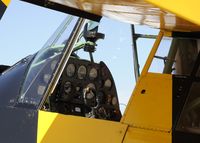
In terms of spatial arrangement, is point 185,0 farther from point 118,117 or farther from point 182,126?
point 118,117

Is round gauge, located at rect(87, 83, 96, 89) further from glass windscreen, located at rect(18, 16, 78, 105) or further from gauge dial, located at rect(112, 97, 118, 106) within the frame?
glass windscreen, located at rect(18, 16, 78, 105)

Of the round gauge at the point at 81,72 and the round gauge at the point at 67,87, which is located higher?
the round gauge at the point at 81,72

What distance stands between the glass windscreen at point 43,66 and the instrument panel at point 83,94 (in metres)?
0.33

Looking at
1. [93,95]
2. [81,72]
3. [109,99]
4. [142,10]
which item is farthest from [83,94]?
[142,10]

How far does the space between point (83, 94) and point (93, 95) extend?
0.11 metres

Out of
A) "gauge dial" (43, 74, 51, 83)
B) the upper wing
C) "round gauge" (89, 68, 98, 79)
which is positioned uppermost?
the upper wing

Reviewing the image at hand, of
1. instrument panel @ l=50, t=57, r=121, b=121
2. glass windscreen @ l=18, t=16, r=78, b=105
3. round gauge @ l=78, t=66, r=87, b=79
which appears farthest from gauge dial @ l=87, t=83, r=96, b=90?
glass windscreen @ l=18, t=16, r=78, b=105

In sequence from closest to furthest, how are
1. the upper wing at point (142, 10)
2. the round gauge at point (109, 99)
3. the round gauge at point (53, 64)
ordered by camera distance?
the upper wing at point (142, 10) → the round gauge at point (53, 64) → the round gauge at point (109, 99)

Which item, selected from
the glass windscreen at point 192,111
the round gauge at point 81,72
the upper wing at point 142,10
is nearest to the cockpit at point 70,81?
the round gauge at point 81,72

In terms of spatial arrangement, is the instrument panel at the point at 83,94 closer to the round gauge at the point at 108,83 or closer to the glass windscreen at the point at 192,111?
the round gauge at the point at 108,83

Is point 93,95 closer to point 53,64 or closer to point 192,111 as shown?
point 53,64

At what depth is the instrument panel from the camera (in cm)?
505

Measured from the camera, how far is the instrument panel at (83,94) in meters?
5.05

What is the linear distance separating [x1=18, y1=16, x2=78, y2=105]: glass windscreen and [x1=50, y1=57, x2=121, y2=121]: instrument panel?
13.0 inches
